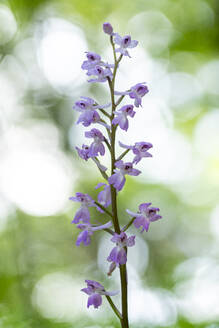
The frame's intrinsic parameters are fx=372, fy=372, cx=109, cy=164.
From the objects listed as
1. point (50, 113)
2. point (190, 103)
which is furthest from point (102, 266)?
point (190, 103)

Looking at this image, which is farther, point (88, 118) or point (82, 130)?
point (82, 130)

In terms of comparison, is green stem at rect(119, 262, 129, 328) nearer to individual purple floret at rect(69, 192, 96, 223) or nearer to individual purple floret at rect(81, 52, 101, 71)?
individual purple floret at rect(69, 192, 96, 223)

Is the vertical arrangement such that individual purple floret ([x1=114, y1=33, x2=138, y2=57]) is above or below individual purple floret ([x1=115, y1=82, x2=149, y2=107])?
above

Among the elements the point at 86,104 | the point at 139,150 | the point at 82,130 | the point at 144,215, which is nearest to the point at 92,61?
the point at 86,104

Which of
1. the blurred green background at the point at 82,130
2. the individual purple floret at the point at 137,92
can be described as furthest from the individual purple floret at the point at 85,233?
the blurred green background at the point at 82,130

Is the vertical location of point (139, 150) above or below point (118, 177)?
above

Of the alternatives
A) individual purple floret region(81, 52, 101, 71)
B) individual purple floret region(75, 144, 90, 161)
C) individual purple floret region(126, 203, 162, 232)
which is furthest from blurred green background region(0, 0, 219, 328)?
individual purple floret region(126, 203, 162, 232)

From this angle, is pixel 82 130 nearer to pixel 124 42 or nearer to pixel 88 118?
pixel 124 42

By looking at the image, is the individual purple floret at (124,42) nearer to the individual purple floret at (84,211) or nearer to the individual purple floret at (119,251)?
the individual purple floret at (84,211)

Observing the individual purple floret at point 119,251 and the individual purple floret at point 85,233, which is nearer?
the individual purple floret at point 119,251
